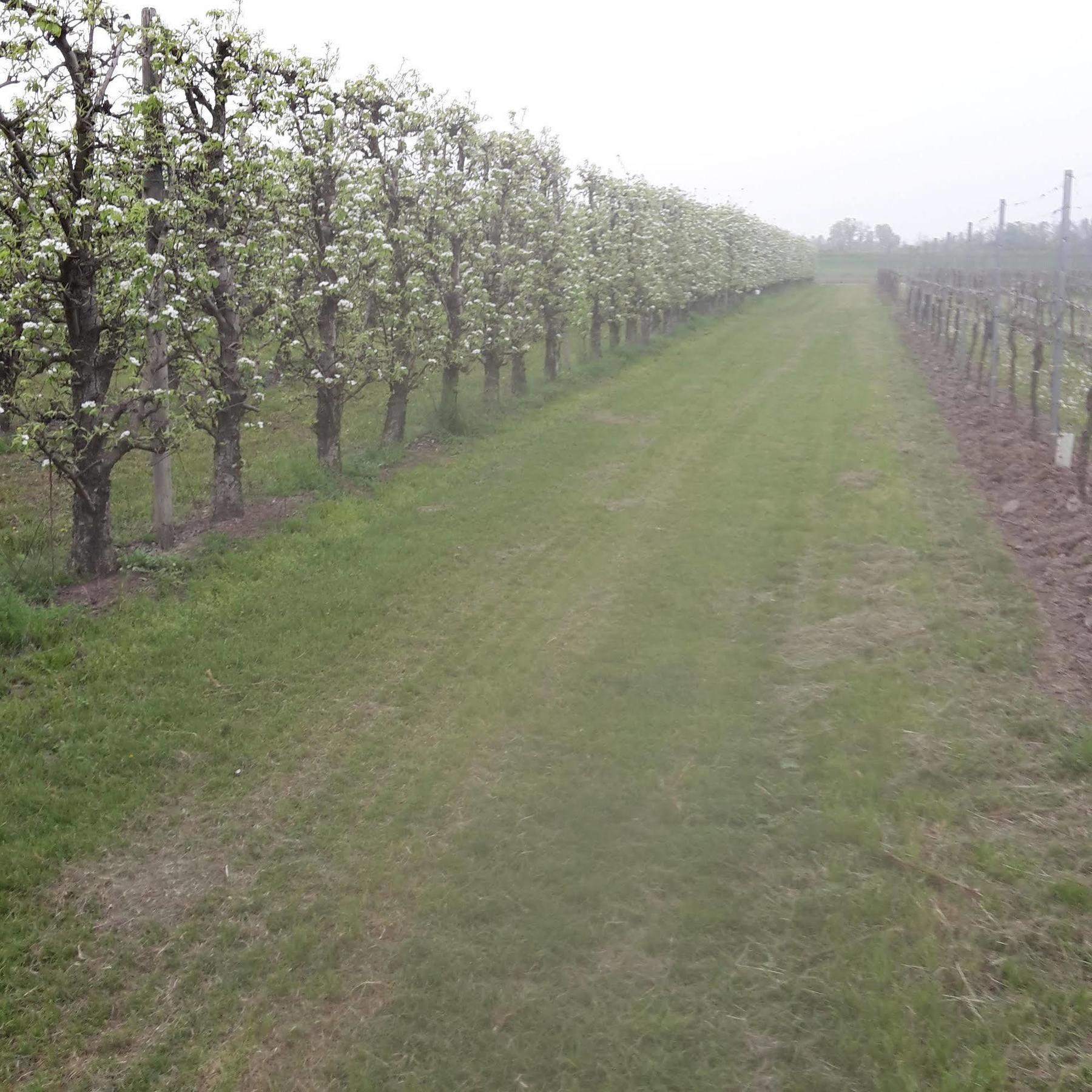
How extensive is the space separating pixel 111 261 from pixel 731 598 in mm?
6882

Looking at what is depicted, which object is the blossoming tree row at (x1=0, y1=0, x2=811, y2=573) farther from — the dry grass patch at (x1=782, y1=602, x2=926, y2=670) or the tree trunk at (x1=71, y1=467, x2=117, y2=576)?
the dry grass patch at (x1=782, y1=602, x2=926, y2=670)

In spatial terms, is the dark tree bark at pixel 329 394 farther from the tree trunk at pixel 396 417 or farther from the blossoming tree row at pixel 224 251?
the tree trunk at pixel 396 417

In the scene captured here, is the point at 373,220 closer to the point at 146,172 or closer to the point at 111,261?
the point at 146,172

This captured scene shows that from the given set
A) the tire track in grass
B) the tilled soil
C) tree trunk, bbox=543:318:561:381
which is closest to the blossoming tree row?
tree trunk, bbox=543:318:561:381

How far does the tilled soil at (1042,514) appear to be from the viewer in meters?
7.65

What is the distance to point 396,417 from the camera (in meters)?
15.7

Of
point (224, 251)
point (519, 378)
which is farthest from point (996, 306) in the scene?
point (224, 251)

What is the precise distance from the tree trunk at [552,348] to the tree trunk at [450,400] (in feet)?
16.1

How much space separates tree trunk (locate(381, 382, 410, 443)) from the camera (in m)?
15.5

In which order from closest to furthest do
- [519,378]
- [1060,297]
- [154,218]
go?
[154,218], [1060,297], [519,378]

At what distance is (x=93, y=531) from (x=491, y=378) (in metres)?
11.2

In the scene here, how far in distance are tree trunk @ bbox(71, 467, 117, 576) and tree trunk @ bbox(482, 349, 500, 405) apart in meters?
10.2

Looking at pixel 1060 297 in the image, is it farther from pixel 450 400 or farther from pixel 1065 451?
pixel 450 400

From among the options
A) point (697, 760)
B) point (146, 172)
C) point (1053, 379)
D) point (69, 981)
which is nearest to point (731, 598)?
point (697, 760)
